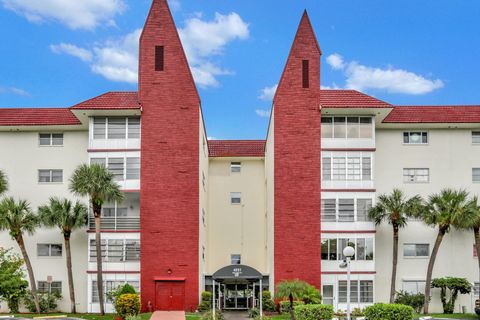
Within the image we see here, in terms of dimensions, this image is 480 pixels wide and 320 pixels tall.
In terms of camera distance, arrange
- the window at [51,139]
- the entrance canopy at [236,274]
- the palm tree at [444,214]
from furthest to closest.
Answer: the window at [51,139] < the palm tree at [444,214] < the entrance canopy at [236,274]

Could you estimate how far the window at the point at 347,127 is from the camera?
50438mm

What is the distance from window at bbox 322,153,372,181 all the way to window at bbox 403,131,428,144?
16.6ft

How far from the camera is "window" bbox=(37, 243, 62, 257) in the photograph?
2066 inches

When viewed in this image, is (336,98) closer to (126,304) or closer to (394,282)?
(394,282)

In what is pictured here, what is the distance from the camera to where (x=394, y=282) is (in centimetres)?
4912

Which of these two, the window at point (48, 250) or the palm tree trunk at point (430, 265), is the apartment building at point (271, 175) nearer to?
the window at point (48, 250)

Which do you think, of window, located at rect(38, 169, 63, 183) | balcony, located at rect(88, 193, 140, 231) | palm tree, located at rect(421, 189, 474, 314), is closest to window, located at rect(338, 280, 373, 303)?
palm tree, located at rect(421, 189, 474, 314)

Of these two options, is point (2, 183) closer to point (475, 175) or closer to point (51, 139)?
point (51, 139)

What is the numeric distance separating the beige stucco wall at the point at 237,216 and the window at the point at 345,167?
1252cm

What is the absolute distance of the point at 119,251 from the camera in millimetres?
48969

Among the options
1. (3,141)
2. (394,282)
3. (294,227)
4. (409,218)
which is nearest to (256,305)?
(294,227)

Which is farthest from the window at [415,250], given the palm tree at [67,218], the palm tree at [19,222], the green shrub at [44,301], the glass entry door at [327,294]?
the palm tree at [19,222]

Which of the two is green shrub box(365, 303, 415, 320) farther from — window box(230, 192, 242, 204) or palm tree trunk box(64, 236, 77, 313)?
window box(230, 192, 242, 204)

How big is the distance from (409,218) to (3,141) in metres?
32.3
